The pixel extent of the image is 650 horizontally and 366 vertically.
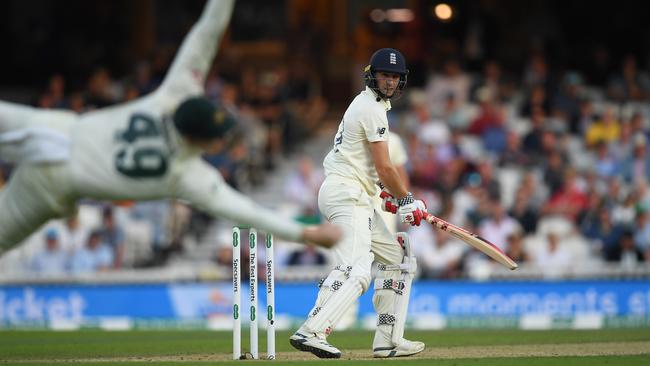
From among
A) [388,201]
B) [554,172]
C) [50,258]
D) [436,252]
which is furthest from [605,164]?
[388,201]

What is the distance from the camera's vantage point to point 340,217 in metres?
8.84

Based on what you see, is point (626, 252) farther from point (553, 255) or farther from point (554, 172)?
point (554, 172)

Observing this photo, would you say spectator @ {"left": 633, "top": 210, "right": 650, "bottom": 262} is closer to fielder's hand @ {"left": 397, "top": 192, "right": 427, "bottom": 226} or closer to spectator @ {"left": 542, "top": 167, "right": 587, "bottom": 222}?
spectator @ {"left": 542, "top": 167, "right": 587, "bottom": 222}

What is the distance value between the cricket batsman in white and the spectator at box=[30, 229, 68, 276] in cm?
826

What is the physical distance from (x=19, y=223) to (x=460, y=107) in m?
11.8

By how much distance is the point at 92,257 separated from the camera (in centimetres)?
1559

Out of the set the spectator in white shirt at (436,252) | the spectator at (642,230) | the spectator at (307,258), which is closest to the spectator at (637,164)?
the spectator at (642,230)

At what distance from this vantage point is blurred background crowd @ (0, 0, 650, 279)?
15820 millimetres

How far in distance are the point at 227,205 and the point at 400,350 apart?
8.04 ft

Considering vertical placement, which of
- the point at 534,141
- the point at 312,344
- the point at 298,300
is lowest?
the point at 312,344

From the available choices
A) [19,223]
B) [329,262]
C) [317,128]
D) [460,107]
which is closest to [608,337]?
[329,262]

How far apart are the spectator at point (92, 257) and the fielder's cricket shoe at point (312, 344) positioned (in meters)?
7.22

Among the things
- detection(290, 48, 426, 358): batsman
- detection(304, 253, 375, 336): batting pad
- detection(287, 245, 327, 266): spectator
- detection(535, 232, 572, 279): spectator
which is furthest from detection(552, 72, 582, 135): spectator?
detection(304, 253, 375, 336): batting pad

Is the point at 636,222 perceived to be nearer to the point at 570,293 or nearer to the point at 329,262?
the point at 570,293
